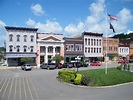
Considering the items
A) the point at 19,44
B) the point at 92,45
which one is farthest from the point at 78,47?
the point at 19,44

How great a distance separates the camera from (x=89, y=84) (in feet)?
70.3

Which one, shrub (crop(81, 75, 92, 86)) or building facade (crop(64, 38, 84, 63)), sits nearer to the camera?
shrub (crop(81, 75, 92, 86))

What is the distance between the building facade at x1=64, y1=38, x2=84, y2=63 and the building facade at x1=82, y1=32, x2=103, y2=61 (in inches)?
79.6

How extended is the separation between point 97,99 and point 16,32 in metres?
42.5

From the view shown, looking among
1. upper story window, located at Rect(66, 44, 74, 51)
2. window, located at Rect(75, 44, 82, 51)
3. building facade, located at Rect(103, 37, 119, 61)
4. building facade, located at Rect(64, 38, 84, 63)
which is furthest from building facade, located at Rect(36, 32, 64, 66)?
building facade, located at Rect(103, 37, 119, 61)

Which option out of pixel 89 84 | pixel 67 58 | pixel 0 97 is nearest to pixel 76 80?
pixel 89 84

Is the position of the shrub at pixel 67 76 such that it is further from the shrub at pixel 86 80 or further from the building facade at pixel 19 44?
the building facade at pixel 19 44

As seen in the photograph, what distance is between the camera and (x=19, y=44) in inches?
2106

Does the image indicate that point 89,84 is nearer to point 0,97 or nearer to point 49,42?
point 0,97

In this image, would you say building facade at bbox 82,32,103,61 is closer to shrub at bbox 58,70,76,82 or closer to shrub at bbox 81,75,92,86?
shrub at bbox 58,70,76,82

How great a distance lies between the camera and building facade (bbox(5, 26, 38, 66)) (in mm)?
52312

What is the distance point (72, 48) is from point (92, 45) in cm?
824

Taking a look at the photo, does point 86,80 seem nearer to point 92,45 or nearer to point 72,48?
point 72,48

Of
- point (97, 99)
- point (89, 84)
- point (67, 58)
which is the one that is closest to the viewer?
point (97, 99)
